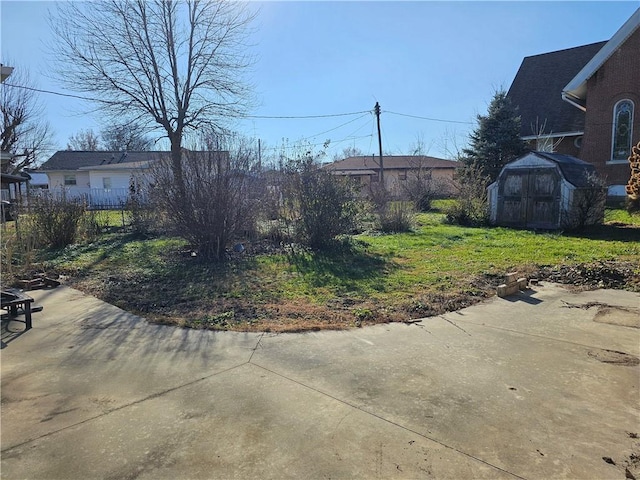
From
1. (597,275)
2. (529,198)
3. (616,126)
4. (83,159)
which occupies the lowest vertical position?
(597,275)

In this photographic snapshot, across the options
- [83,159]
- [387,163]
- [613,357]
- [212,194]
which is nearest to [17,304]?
[212,194]

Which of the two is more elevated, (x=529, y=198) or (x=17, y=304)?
(x=529, y=198)

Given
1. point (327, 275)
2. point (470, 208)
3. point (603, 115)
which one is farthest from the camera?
point (603, 115)

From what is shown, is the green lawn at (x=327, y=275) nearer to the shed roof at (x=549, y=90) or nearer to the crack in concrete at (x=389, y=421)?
the crack in concrete at (x=389, y=421)

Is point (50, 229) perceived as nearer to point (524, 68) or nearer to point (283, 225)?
point (283, 225)

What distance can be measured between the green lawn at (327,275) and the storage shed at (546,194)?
100 centimetres

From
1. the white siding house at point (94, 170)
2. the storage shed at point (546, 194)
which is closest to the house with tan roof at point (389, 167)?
the white siding house at point (94, 170)

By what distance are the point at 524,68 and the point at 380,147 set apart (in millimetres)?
10461

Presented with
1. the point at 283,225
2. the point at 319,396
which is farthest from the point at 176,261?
the point at 319,396

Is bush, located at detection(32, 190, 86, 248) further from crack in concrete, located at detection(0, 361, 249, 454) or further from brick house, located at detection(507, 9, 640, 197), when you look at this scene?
brick house, located at detection(507, 9, 640, 197)

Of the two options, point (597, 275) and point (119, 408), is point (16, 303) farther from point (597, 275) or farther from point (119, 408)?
point (597, 275)

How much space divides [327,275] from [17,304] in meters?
4.92

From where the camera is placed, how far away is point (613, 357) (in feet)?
13.2

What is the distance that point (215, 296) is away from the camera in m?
6.80
